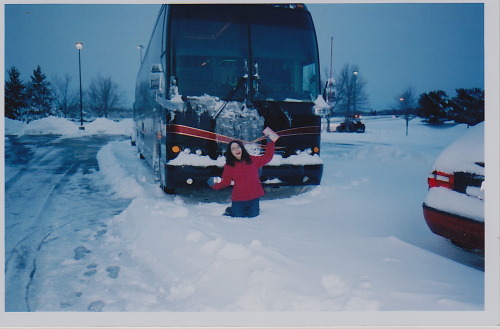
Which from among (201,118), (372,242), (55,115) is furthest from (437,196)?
(55,115)

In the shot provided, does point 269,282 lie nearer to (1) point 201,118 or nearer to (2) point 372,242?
(2) point 372,242

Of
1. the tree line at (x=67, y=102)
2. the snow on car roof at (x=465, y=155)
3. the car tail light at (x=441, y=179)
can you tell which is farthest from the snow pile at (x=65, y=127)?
the snow on car roof at (x=465, y=155)

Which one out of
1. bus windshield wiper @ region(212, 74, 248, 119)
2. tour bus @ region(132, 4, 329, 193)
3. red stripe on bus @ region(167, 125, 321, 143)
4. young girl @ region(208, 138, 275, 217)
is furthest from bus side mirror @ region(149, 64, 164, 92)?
young girl @ region(208, 138, 275, 217)

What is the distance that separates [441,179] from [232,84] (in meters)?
3.20

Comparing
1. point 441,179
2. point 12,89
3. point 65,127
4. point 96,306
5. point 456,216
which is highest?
point 65,127

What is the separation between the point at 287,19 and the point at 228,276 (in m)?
4.19

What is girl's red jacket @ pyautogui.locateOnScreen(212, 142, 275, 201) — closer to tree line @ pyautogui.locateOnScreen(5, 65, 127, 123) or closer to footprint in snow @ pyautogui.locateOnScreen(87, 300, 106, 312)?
footprint in snow @ pyautogui.locateOnScreen(87, 300, 106, 312)

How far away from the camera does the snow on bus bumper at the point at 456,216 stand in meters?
3.30

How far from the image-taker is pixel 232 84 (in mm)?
5699

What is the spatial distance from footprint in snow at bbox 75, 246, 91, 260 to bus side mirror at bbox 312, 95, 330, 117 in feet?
12.6

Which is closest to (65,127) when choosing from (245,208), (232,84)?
(232,84)

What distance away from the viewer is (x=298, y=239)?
4.34 metres

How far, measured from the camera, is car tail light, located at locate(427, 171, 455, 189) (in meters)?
3.59

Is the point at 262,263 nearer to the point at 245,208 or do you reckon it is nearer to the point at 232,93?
the point at 245,208
